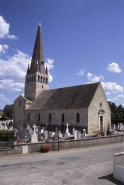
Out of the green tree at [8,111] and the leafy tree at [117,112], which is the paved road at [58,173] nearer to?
the leafy tree at [117,112]

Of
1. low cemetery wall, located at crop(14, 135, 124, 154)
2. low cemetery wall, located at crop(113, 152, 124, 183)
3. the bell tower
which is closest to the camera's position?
low cemetery wall, located at crop(113, 152, 124, 183)

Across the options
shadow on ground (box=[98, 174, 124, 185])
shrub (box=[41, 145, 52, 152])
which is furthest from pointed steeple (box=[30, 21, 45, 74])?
shadow on ground (box=[98, 174, 124, 185])

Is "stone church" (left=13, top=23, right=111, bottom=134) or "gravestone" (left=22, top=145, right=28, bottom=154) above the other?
"stone church" (left=13, top=23, right=111, bottom=134)

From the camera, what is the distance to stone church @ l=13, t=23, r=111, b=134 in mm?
26781

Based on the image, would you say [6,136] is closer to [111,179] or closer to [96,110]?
[111,179]

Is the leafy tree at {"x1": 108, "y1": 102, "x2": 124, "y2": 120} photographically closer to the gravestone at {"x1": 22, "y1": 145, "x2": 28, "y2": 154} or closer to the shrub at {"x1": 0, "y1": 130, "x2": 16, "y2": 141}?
the gravestone at {"x1": 22, "y1": 145, "x2": 28, "y2": 154}

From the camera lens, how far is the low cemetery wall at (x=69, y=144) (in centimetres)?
1241

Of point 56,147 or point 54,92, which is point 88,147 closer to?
point 56,147

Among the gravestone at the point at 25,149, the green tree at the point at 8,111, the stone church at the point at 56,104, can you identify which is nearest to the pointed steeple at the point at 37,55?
the stone church at the point at 56,104

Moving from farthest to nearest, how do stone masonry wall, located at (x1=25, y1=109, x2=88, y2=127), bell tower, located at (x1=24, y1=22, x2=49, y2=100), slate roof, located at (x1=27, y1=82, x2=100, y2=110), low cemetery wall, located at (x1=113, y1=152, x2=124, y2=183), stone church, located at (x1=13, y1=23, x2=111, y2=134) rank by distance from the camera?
bell tower, located at (x1=24, y1=22, x2=49, y2=100) → slate roof, located at (x1=27, y1=82, x2=100, y2=110) → stone church, located at (x1=13, y1=23, x2=111, y2=134) → stone masonry wall, located at (x1=25, y1=109, x2=88, y2=127) → low cemetery wall, located at (x1=113, y1=152, x2=124, y2=183)

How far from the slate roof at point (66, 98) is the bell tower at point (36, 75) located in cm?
237

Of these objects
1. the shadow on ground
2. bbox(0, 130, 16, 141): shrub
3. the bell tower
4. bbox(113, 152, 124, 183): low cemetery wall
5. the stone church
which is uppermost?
the bell tower

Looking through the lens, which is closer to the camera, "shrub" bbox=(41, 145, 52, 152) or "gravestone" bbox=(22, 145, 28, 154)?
"gravestone" bbox=(22, 145, 28, 154)

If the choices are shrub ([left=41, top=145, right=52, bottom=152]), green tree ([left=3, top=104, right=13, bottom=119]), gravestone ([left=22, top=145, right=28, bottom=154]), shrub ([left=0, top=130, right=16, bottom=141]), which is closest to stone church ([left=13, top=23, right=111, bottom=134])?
shrub ([left=41, top=145, right=52, bottom=152])
